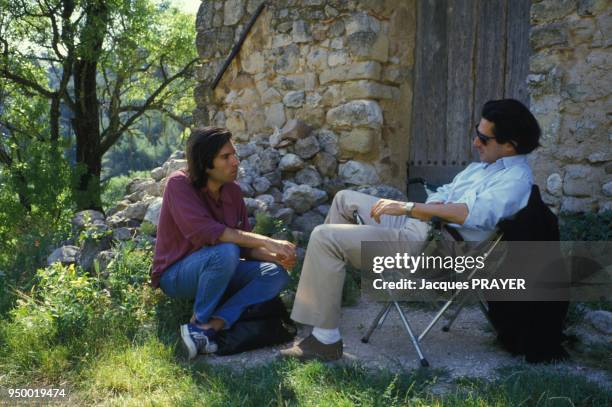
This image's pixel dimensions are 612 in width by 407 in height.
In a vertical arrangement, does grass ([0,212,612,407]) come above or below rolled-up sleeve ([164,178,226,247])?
below

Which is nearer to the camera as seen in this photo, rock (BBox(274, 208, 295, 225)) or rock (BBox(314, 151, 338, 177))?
rock (BBox(274, 208, 295, 225))

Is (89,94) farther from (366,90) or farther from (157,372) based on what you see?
(157,372)

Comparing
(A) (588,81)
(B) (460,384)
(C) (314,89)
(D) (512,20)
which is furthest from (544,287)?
(C) (314,89)

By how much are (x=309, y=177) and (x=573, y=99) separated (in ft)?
7.52

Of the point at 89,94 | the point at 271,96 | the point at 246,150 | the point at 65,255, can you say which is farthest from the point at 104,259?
the point at 89,94

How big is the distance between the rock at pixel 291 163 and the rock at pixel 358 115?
1.57 feet

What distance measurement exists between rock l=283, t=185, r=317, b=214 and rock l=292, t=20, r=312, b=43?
153cm

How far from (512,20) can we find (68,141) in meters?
5.30

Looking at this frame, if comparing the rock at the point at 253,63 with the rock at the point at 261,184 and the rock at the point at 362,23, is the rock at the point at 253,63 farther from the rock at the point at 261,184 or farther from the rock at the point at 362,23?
the rock at the point at 261,184

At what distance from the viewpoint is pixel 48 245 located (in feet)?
16.0

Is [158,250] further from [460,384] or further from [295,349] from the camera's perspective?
[460,384]

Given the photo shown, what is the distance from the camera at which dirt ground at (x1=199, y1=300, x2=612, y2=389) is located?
2.92 meters

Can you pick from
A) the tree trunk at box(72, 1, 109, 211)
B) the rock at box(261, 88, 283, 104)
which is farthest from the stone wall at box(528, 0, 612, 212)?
the tree trunk at box(72, 1, 109, 211)

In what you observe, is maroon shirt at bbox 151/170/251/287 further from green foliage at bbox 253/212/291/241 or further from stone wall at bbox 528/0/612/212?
stone wall at bbox 528/0/612/212
